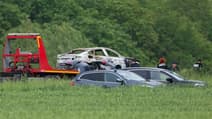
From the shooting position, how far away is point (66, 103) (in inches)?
780

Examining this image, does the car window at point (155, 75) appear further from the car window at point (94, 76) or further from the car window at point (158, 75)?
the car window at point (94, 76)

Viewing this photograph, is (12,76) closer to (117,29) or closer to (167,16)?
(117,29)

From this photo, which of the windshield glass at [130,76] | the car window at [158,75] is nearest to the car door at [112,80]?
the windshield glass at [130,76]

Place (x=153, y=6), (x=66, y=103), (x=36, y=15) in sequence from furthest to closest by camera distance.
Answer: (x=153, y=6)
(x=36, y=15)
(x=66, y=103)

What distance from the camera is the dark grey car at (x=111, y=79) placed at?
89.3 ft

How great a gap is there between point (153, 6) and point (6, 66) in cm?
3492

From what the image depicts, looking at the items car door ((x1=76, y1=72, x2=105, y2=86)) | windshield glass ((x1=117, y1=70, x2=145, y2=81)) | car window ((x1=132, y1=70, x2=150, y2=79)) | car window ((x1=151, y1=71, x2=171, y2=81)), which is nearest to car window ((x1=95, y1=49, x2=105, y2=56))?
car window ((x1=132, y1=70, x2=150, y2=79))

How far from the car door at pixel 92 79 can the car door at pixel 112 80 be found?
0.61 ft

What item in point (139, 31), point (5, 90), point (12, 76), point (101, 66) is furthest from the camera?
point (139, 31)

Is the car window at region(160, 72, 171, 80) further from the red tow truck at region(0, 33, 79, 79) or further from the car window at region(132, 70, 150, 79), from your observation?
the red tow truck at region(0, 33, 79, 79)

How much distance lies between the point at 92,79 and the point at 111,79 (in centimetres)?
85

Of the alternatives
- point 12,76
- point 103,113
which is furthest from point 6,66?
point 103,113

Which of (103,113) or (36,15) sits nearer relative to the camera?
(103,113)

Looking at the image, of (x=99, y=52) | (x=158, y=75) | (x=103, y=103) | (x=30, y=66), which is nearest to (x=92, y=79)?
(x=158, y=75)
